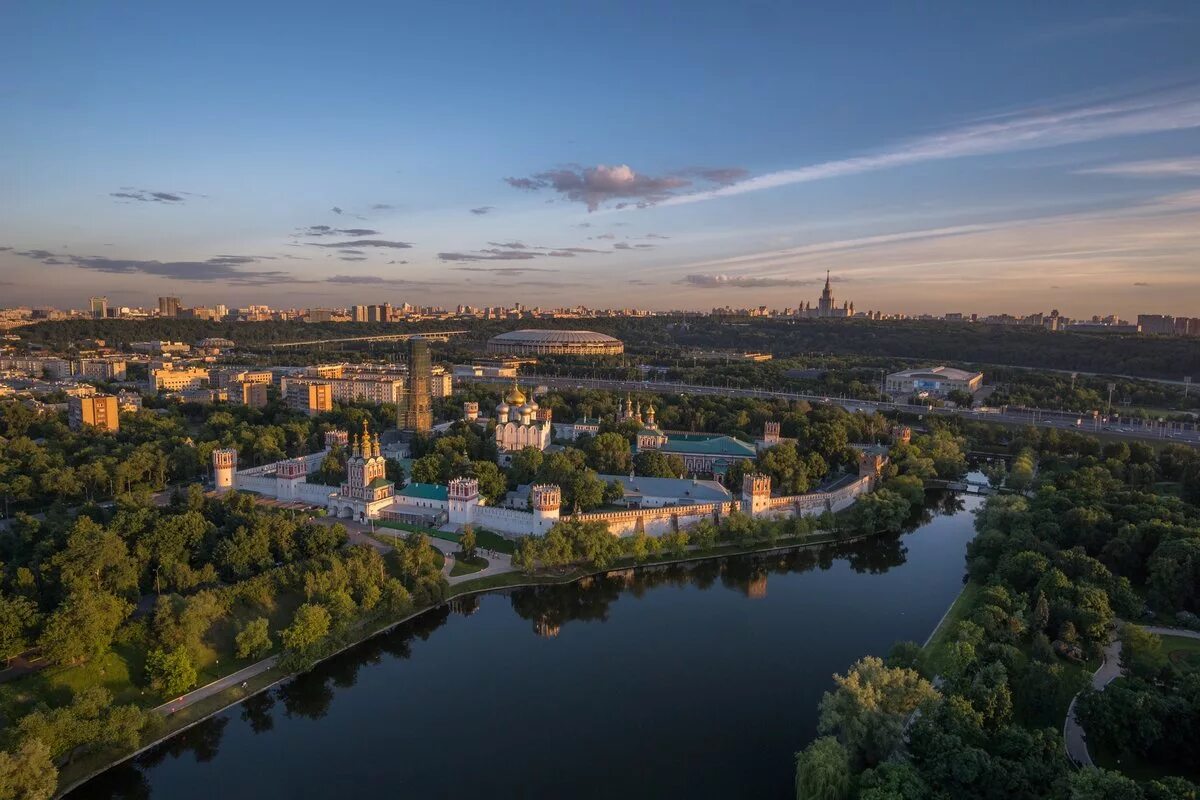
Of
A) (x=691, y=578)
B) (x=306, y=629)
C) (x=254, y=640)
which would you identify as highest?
(x=306, y=629)

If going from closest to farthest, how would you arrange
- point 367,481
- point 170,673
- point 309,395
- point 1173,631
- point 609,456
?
point 170,673, point 1173,631, point 367,481, point 609,456, point 309,395

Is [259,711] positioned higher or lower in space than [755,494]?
lower

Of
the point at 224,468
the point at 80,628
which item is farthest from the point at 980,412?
the point at 80,628

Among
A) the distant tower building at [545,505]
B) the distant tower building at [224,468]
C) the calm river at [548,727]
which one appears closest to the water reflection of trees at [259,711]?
the calm river at [548,727]

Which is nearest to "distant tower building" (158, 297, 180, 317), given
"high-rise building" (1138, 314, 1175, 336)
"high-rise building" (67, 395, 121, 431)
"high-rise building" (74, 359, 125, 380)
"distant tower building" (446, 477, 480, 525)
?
"high-rise building" (74, 359, 125, 380)

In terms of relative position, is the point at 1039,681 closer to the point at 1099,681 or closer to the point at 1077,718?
the point at 1077,718

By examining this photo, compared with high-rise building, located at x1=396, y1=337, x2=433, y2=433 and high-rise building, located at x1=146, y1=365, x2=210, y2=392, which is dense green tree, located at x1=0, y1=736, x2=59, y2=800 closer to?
high-rise building, located at x1=396, y1=337, x2=433, y2=433

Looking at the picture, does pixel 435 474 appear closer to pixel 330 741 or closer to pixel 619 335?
pixel 330 741

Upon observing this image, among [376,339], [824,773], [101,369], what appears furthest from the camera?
[376,339]
